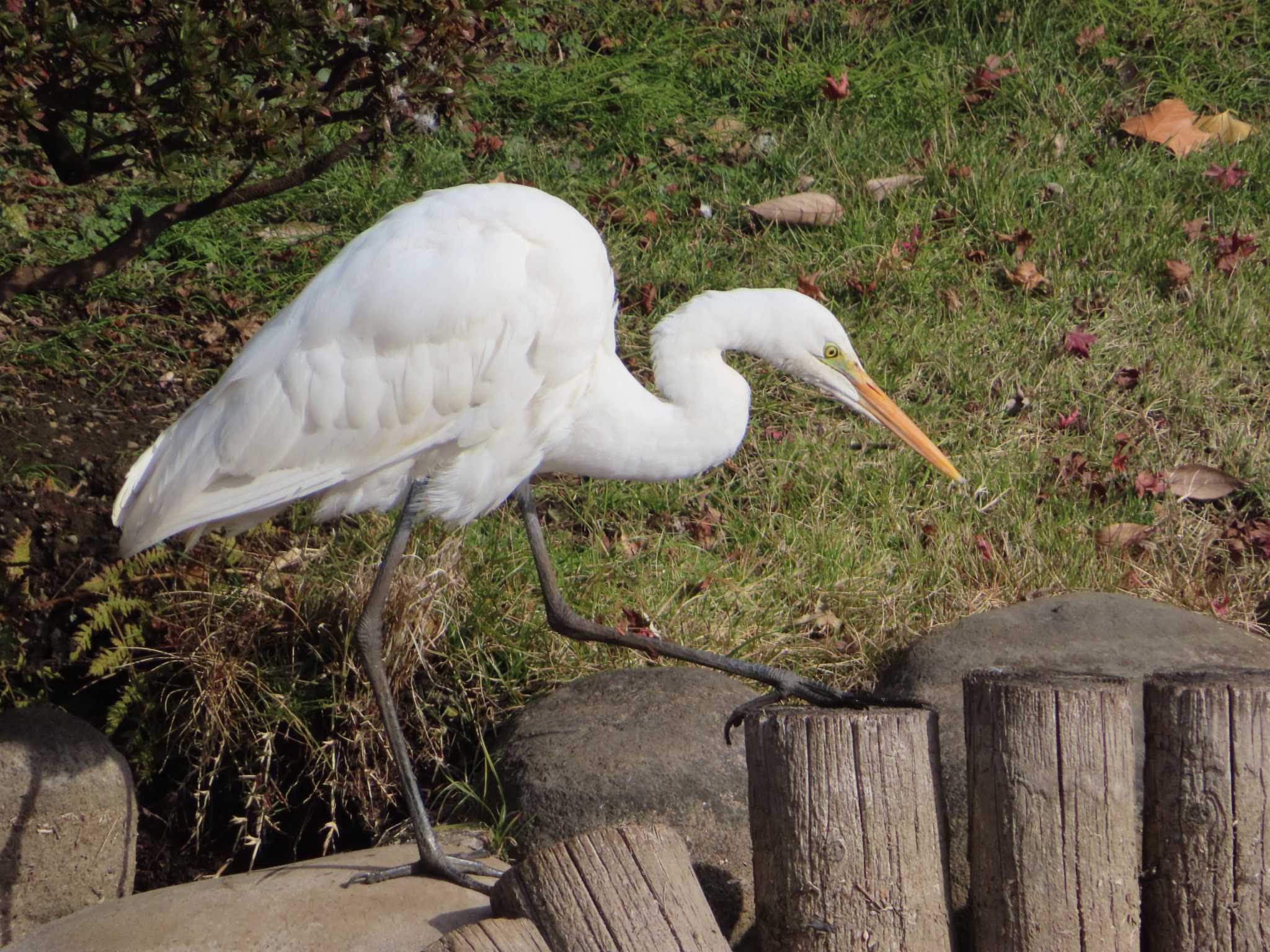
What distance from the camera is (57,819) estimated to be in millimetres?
3109

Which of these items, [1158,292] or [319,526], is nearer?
[319,526]

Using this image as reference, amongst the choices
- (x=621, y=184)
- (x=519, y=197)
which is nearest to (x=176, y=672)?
(x=519, y=197)

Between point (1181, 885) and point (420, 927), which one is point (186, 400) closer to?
point (420, 927)

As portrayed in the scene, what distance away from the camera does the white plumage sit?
3184 millimetres

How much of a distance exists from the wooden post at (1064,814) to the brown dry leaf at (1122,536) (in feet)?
6.44

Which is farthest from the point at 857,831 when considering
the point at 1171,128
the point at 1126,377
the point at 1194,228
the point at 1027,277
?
the point at 1171,128

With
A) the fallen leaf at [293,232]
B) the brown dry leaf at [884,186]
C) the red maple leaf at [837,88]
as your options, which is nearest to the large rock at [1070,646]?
the brown dry leaf at [884,186]

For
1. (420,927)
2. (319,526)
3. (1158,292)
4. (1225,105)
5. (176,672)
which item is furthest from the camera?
(1225,105)

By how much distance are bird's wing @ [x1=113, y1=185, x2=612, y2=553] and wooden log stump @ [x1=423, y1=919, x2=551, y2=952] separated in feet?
4.14

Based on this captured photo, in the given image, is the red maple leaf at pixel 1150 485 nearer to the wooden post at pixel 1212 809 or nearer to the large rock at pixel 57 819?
the wooden post at pixel 1212 809

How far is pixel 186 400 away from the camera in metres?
4.67

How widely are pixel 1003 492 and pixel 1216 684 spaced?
2009 mm

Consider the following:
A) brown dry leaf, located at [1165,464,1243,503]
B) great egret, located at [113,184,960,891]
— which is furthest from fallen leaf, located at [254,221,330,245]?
brown dry leaf, located at [1165,464,1243,503]

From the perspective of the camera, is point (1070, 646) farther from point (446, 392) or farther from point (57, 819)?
point (57, 819)
